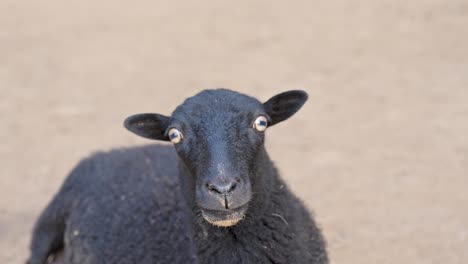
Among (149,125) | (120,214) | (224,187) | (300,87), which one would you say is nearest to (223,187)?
(224,187)

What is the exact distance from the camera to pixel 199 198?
5.12 m

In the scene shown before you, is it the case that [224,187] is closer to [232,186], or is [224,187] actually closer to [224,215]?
[232,186]

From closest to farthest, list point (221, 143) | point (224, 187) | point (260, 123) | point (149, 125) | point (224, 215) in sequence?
point (224, 187) → point (224, 215) → point (221, 143) → point (260, 123) → point (149, 125)

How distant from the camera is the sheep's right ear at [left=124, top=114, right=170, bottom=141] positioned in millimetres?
5996

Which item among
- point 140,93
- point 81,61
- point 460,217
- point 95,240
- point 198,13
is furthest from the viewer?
point 198,13

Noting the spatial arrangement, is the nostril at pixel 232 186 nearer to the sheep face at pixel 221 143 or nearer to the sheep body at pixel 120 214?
the sheep face at pixel 221 143

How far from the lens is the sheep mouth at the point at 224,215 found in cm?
507

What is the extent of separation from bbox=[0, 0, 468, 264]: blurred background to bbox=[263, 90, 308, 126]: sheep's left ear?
2621 mm

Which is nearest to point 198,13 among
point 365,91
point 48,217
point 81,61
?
point 81,61

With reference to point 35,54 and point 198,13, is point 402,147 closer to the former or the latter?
point 198,13

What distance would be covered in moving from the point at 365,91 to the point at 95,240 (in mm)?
6392

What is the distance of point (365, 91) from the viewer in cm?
1209

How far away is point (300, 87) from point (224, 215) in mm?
7865

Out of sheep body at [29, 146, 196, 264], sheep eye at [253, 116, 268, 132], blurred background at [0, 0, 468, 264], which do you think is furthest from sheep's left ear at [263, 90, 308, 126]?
blurred background at [0, 0, 468, 264]
